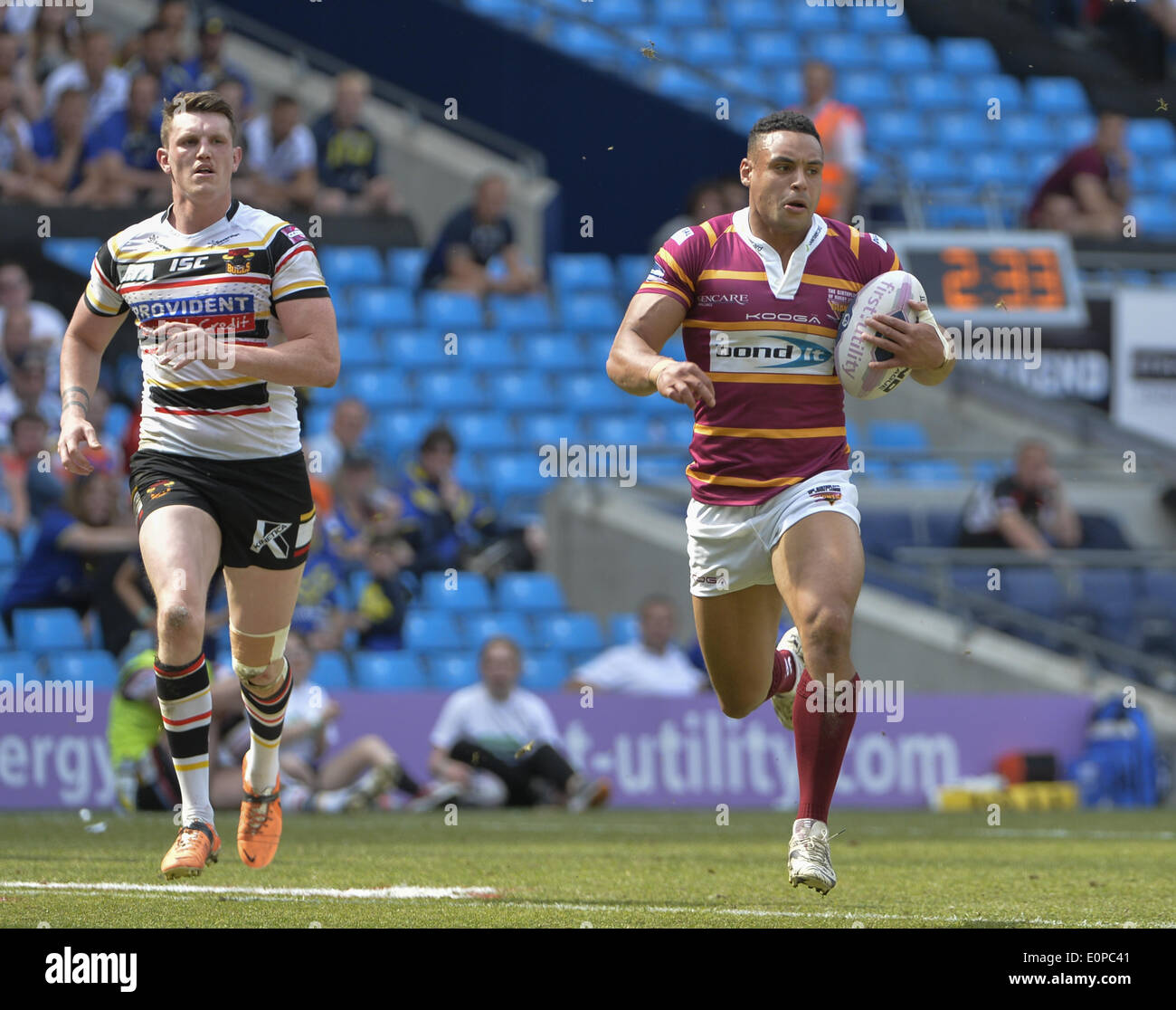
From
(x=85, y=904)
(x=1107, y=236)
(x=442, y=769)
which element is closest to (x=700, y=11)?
(x=1107, y=236)

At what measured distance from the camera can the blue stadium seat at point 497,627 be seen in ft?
47.2

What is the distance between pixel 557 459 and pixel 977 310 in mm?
4114

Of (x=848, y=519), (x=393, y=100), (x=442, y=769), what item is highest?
(x=393, y=100)

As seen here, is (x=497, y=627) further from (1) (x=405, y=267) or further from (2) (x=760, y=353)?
(2) (x=760, y=353)

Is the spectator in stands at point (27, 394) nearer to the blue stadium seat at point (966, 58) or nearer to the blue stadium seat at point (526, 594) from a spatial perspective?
the blue stadium seat at point (526, 594)

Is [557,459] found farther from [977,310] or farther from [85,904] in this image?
[85,904]

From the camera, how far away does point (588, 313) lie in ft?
58.5

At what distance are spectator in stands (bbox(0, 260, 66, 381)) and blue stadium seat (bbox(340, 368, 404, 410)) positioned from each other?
8.08ft

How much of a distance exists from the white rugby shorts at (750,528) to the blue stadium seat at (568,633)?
7412mm

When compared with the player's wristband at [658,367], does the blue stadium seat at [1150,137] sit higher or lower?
higher

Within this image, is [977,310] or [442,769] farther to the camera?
[977,310]

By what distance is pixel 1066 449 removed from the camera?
1758cm

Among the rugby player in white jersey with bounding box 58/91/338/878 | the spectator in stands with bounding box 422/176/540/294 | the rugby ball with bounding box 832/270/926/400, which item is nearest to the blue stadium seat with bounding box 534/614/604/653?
the spectator in stands with bounding box 422/176/540/294
